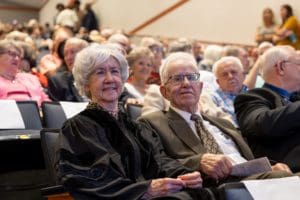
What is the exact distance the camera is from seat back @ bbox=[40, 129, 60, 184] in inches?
85.0

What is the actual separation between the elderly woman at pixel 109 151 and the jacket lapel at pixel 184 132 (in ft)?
0.42

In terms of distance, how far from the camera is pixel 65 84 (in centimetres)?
377

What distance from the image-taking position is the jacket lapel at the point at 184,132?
7.98 feet

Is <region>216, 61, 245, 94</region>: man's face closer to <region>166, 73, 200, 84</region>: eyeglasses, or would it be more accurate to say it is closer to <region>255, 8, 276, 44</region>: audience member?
<region>166, 73, 200, 84</region>: eyeglasses

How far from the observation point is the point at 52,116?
2.83 metres

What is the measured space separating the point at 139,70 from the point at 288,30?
379 centimetres

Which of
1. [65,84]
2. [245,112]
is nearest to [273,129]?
[245,112]

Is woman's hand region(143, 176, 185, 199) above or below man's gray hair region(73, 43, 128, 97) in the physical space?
below

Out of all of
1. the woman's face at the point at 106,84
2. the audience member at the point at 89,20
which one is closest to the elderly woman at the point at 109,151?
the woman's face at the point at 106,84

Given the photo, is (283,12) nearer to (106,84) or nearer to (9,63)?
(9,63)

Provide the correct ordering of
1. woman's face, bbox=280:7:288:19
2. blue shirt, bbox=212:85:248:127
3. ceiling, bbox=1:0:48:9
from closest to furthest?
blue shirt, bbox=212:85:248:127, woman's face, bbox=280:7:288:19, ceiling, bbox=1:0:48:9

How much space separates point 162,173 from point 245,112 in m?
0.74

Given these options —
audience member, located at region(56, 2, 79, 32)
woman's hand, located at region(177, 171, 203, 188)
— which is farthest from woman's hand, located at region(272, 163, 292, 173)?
audience member, located at region(56, 2, 79, 32)

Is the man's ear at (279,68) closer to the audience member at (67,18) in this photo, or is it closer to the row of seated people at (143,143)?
the row of seated people at (143,143)
